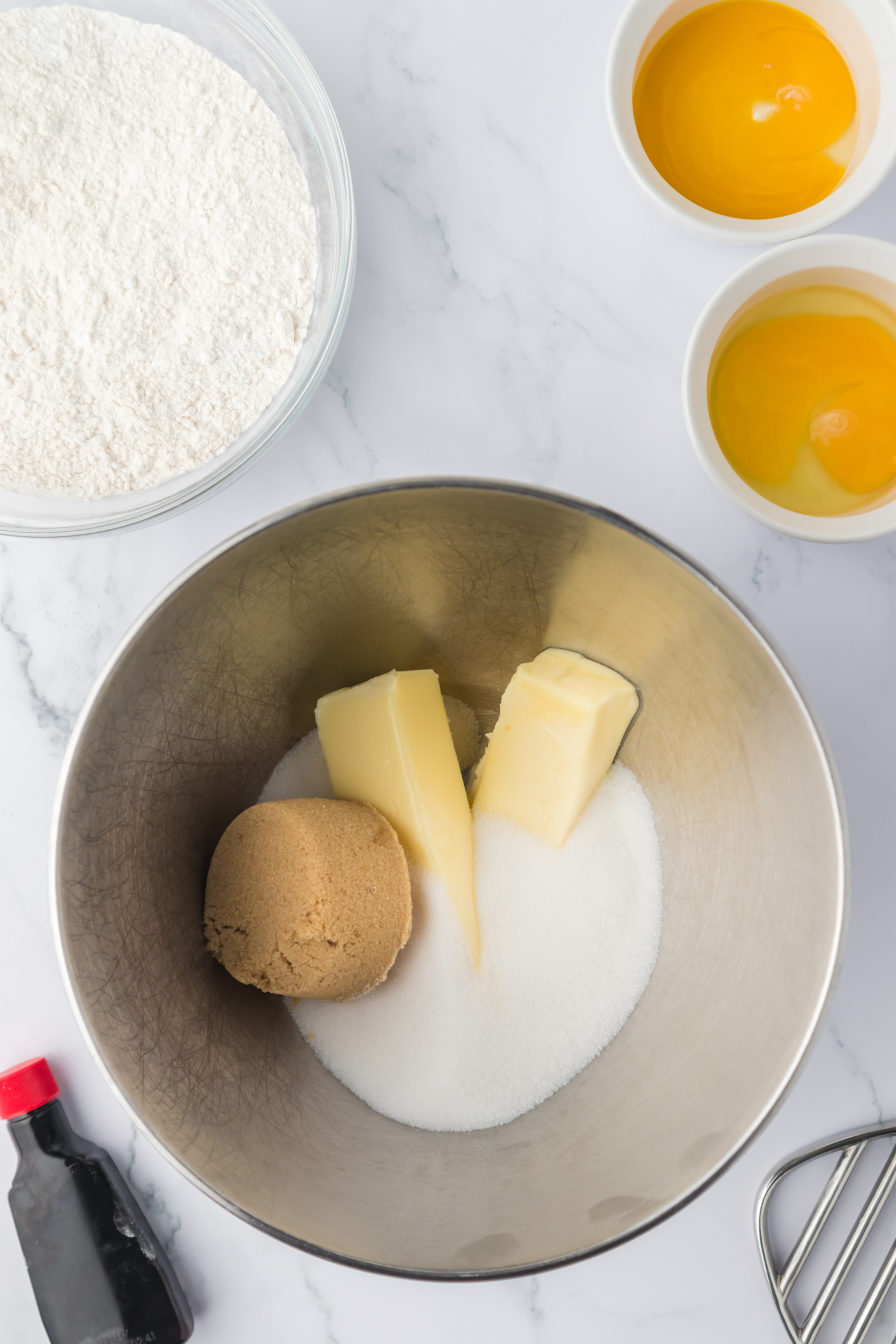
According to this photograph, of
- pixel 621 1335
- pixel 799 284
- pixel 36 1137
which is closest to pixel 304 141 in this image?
pixel 799 284

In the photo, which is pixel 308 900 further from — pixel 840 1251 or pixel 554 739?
pixel 840 1251

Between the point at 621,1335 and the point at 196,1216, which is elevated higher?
the point at 196,1216

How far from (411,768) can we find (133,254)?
42 centimetres

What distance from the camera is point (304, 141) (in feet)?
2.23

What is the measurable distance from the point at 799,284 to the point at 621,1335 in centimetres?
79

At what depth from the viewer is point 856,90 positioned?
0.62 metres

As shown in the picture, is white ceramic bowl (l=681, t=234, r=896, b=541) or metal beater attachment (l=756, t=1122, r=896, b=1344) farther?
metal beater attachment (l=756, t=1122, r=896, b=1344)

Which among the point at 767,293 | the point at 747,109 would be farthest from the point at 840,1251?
the point at 747,109

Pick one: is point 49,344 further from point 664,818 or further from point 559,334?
point 664,818

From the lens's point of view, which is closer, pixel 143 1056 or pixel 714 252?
pixel 143 1056

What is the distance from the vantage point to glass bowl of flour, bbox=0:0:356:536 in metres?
0.65

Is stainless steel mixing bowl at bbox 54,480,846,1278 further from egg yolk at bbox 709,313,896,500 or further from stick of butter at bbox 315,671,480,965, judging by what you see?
egg yolk at bbox 709,313,896,500

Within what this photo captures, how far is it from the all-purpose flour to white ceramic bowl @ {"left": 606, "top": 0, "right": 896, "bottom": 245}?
0.24 metres

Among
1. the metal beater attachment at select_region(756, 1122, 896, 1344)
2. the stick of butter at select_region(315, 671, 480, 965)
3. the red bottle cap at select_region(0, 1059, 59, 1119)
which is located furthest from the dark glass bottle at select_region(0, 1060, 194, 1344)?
the metal beater attachment at select_region(756, 1122, 896, 1344)
